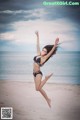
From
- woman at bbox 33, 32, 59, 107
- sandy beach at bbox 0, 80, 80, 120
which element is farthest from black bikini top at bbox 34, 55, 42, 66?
sandy beach at bbox 0, 80, 80, 120

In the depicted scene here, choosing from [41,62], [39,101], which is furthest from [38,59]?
[39,101]

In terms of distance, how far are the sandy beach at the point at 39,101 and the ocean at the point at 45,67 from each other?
0.15 feet

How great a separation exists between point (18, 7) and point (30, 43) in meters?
0.28

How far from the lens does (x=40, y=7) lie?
2.34m

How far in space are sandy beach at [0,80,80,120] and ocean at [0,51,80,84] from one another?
0.04m

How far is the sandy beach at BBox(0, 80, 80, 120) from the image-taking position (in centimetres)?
235

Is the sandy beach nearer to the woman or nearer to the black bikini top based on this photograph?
the woman

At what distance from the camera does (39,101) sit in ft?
7.75

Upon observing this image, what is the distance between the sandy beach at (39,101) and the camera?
2350mm

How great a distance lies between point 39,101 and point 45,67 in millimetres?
258

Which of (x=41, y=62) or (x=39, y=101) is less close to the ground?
(x=41, y=62)

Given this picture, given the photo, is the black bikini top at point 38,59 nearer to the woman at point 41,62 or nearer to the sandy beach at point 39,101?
the woman at point 41,62

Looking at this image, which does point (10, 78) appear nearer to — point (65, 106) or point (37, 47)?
point (37, 47)

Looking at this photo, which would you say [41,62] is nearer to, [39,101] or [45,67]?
[45,67]
